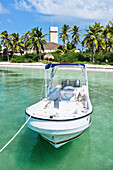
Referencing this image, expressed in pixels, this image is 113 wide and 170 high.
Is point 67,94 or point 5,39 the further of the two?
point 5,39

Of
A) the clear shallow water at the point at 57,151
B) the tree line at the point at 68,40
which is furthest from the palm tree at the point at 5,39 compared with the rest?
the clear shallow water at the point at 57,151

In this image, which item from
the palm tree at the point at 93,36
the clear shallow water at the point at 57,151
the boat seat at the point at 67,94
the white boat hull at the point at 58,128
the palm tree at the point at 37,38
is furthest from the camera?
the palm tree at the point at 37,38

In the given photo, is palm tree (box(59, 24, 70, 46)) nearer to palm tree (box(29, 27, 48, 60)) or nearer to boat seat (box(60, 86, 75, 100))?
palm tree (box(29, 27, 48, 60))

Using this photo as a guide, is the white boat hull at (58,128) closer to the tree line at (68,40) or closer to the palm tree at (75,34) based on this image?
the tree line at (68,40)

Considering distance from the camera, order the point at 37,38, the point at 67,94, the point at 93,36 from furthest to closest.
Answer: the point at 37,38 → the point at 93,36 → the point at 67,94

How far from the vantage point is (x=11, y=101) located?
11.0m

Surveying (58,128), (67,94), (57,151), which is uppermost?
(67,94)

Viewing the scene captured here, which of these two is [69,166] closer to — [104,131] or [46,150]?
[46,150]

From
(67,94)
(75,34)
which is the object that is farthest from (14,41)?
(67,94)

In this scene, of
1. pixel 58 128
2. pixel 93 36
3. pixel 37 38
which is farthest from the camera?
pixel 37 38

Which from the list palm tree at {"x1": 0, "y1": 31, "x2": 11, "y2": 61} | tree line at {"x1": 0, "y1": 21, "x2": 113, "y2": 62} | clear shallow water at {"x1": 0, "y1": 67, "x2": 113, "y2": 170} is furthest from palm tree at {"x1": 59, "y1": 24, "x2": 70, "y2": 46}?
clear shallow water at {"x1": 0, "y1": 67, "x2": 113, "y2": 170}

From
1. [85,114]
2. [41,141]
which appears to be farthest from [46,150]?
[85,114]

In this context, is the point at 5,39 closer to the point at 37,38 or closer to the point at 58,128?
the point at 37,38

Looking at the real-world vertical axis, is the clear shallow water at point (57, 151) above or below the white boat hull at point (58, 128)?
below
